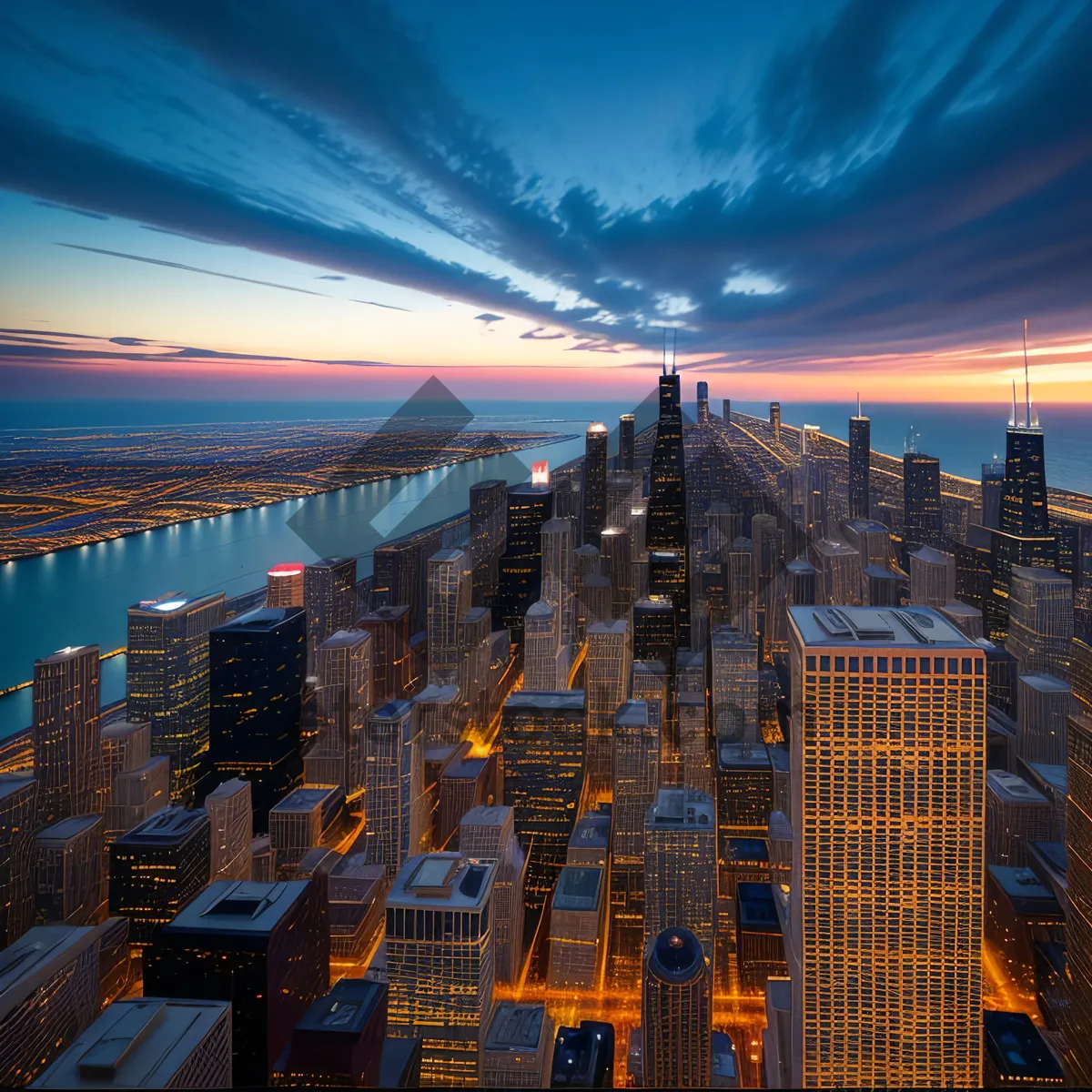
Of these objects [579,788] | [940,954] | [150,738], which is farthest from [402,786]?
[940,954]

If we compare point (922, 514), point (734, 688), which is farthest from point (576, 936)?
point (922, 514)

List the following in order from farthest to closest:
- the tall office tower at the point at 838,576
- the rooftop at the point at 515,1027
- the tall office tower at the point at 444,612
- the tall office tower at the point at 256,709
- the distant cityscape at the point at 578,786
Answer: the tall office tower at the point at 838,576, the tall office tower at the point at 444,612, the tall office tower at the point at 256,709, the rooftop at the point at 515,1027, the distant cityscape at the point at 578,786

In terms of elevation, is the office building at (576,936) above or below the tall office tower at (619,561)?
below

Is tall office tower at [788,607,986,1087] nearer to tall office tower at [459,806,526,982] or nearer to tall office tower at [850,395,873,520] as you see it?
tall office tower at [459,806,526,982]

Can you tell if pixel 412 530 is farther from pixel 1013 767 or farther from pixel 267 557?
pixel 1013 767

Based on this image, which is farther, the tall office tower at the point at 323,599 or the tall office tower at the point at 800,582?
the tall office tower at the point at 800,582

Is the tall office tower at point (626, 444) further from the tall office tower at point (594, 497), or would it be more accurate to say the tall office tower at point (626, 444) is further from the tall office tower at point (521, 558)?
the tall office tower at point (521, 558)

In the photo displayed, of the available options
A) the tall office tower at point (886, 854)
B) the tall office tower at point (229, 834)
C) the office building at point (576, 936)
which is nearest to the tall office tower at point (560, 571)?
the office building at point (576, 936)

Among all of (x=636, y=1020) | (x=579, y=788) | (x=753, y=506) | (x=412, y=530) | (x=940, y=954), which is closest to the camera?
(x=940, y=954)
